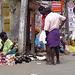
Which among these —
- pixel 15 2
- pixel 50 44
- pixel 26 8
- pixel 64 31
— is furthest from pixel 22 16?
pixel 64 31

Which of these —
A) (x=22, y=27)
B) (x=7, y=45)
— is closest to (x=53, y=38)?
(x=7, y=45)

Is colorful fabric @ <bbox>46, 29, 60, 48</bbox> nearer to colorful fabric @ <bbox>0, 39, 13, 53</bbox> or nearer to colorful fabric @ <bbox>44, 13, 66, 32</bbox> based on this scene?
colorful fabric @ <bbox>44, 13, 66, 32</bbox>

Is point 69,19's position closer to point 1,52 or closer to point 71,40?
point 71,40

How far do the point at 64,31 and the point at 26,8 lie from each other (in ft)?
14.8

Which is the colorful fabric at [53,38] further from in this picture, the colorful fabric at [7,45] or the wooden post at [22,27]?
the wooden post at [22,27]

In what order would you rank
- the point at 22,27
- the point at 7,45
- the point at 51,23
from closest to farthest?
the point at 51,23 < the point at 7,45 < the point at 22,27

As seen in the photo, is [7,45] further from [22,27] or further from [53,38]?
[53,38]

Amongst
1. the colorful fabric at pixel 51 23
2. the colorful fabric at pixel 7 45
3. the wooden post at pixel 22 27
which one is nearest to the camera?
the colorful fabric at pixel 51 23

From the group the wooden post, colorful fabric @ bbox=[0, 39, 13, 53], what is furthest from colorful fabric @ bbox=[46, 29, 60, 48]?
the wooden post

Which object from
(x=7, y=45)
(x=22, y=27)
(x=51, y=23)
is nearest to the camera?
(x=51, y=23)

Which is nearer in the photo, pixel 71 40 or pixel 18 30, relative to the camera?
pixel 18 30

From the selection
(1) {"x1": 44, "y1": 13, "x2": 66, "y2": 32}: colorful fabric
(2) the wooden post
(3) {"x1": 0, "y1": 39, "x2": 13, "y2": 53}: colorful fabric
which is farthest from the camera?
(2) the wooden post

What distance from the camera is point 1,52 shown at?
713cm

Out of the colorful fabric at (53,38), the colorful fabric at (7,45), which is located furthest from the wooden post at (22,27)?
the colorful fabric at (53,38)
